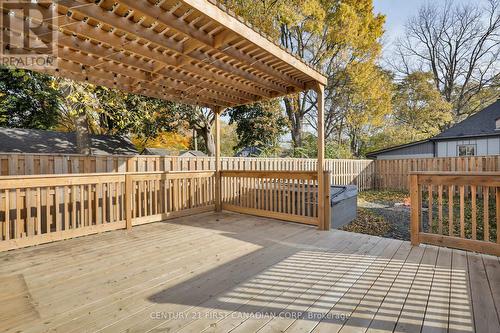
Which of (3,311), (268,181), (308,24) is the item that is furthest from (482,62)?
(3,311)

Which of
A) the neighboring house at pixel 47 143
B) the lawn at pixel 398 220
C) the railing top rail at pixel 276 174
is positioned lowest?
the lawn at pixel 398 220

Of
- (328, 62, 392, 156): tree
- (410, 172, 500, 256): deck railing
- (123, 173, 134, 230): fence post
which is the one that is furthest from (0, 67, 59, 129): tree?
(328, 62, 392, 156): tree

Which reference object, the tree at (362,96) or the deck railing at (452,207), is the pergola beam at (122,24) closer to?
the deck railing at (452,207)

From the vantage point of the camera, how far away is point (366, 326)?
5.90 feet

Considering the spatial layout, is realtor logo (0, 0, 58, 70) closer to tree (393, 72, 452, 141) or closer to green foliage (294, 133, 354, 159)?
green foliage (294, 133, 354, 159)

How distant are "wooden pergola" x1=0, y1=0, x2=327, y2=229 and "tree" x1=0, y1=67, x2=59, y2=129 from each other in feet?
25.9

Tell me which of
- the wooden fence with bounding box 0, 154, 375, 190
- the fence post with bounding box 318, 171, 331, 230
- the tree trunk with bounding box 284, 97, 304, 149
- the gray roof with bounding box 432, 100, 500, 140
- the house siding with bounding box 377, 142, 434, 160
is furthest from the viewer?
the house siding with bounding box 377, 142, 434, 160

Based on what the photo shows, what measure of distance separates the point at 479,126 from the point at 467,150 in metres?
1.28

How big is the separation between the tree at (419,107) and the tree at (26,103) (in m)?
20.3

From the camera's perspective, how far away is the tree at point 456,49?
17766mm

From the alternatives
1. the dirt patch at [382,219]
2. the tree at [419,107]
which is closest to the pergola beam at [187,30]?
the dirt patch at [382,219]

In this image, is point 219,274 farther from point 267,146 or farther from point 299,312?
point 267,146

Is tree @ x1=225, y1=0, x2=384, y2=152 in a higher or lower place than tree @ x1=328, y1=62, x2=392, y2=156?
higher

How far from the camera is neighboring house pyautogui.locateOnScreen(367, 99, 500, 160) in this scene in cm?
1234
